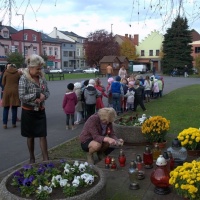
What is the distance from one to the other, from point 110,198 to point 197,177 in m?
1.19

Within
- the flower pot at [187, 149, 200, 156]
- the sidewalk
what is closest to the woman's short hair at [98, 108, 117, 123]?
the sidewalk

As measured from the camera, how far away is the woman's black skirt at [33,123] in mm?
5027

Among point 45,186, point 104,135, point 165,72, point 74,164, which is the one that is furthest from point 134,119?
point 165,72

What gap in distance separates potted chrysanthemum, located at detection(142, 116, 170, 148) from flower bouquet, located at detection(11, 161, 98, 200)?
263cm

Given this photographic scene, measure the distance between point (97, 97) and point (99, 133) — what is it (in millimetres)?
4340

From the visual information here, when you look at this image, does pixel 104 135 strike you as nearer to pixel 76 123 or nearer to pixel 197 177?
pixel 197 177

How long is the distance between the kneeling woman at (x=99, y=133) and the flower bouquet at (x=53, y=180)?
1.34 meters

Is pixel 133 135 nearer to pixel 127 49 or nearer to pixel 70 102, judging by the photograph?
pixel 70 102

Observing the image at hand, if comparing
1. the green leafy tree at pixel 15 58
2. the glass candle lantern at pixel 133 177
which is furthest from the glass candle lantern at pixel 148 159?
the green leafy tree at pixel 15 58

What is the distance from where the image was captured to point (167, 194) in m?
3.77

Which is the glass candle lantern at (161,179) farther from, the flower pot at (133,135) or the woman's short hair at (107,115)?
the flower pot at (133,135)

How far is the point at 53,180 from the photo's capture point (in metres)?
3.30

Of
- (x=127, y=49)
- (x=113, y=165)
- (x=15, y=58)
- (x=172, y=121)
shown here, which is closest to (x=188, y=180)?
(x=113, y=165)

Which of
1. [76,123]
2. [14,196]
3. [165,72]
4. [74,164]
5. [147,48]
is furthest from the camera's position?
[147,48]
